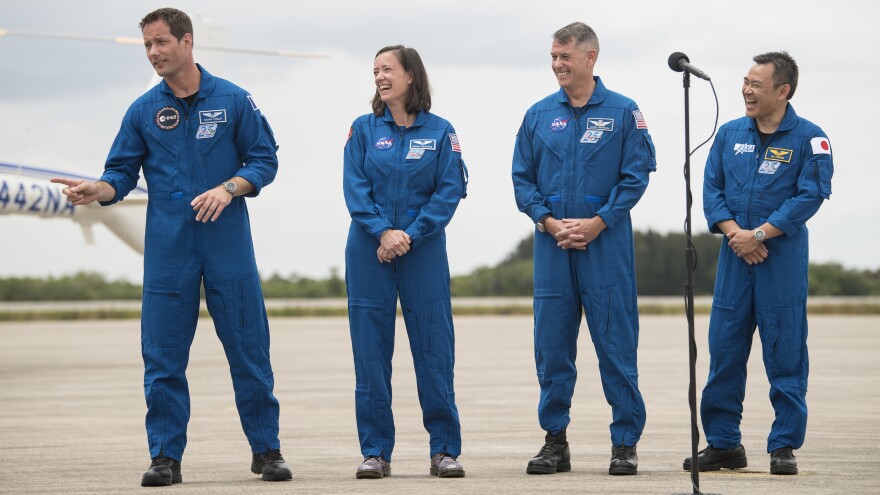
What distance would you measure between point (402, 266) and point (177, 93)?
1.54 m

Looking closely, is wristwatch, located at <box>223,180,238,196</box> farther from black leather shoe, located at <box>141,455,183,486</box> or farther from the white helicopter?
the white helicopter

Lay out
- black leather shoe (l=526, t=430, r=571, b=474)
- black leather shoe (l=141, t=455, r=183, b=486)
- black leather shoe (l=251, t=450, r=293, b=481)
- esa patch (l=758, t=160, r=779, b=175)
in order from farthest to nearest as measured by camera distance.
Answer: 1. esa patch (l=758, t=160, r=779, b=175)
2. black leather shoe (l=526, t=430, r=571, b=474)
3. black leather shoe (l=251, t=450, r=293, b=481)
4. black leather shoe (l=141, t=455, r=183, b=486)

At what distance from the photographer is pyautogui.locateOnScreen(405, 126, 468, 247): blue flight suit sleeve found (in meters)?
7.05

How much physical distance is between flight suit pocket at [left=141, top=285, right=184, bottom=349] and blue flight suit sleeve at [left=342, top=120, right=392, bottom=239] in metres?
1.05

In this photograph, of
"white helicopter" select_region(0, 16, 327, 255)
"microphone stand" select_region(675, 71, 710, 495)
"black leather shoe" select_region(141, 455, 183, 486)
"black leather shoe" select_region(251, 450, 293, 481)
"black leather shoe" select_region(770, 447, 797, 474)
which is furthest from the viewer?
"white helicopter" select_region(0, 16, 327, 255)

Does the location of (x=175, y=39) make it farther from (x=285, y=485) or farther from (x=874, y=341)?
(x=874, y=341)

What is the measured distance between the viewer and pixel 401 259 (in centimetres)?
721

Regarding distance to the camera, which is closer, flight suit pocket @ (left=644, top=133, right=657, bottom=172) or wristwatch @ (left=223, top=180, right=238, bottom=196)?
wristwatch @ (left=223, top=180, right=238, bottom=196)

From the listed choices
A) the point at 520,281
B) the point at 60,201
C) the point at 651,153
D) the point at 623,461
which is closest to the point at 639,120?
the point at 651,153

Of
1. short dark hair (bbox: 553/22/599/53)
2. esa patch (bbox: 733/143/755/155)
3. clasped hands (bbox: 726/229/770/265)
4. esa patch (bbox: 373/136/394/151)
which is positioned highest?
short dark hair (bbox: 553/22/599/53)

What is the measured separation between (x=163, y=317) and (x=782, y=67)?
3688mm

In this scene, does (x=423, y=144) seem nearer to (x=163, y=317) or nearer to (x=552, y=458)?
(x=163, y=317)

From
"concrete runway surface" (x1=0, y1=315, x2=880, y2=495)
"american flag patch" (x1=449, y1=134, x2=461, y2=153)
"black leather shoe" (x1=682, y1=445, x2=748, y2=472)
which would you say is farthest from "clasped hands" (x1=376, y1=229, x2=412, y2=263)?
"black leather shoe" (x1=682, y1=445, x2=748, y2=472)

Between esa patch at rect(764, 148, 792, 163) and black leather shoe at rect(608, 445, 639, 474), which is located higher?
esa patch at rect(764, 148, 792, 163)
